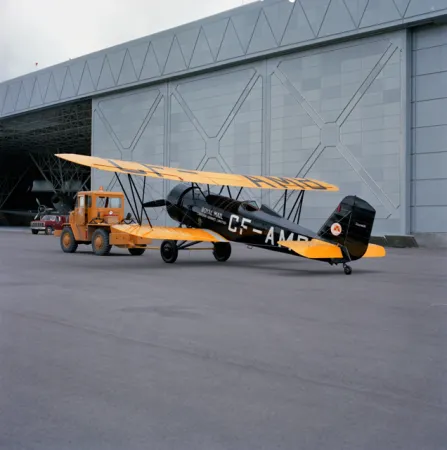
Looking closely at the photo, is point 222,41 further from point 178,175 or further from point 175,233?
point 175,233

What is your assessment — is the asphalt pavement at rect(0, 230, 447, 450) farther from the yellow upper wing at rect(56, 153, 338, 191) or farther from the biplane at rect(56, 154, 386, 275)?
the yellow upper wing at rect(56, 153, 338, 191)

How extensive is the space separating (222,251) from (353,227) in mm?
5787

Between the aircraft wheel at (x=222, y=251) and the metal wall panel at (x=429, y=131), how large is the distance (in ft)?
44.3

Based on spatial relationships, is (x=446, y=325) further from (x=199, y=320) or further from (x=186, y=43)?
(x=186, y=43)

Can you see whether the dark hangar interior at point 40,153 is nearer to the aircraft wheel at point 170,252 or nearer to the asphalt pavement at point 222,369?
the aircraft wheel at point 170,252

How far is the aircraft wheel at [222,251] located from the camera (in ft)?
62.8

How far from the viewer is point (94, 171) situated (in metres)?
46.4

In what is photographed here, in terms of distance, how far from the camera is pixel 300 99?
33.1m

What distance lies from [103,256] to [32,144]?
174 feet

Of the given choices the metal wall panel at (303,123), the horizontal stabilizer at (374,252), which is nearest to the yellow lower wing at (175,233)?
the horizontal stabilizer at (374,252)

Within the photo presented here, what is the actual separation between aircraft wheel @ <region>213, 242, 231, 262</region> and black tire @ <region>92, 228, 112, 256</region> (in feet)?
14.1

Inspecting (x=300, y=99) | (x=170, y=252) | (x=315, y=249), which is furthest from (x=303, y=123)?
(x=315, y=249)

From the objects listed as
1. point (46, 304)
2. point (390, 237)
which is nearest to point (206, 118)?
point (390, 237)

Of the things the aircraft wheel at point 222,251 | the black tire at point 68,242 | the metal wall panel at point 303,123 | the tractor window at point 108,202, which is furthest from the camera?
the metal wall panel at point 303,123
